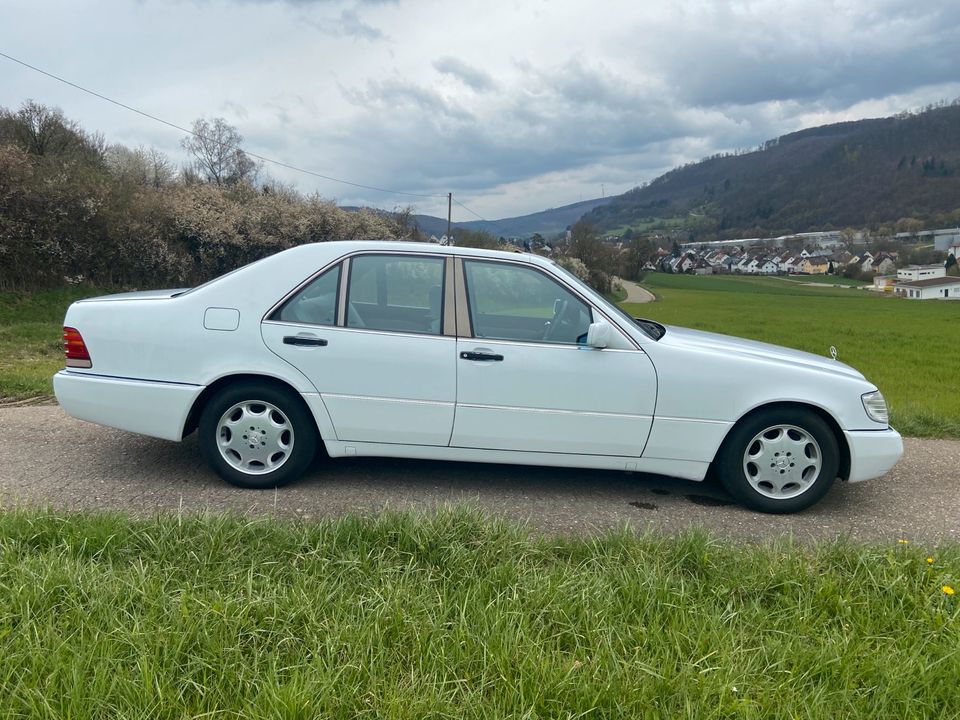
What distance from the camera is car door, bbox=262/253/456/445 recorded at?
163 inches

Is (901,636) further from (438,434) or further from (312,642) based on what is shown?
(438,434)

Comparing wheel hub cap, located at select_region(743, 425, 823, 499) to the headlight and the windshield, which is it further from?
the windshield

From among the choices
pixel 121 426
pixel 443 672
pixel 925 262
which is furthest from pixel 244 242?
pixel 925 262

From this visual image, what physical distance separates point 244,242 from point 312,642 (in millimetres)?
21471

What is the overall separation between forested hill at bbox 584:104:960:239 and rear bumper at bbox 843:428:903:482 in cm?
11736

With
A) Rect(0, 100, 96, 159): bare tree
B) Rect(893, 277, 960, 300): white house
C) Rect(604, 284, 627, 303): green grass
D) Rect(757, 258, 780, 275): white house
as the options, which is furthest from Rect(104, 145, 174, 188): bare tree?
Rect(757, 258, 780, 275): white house

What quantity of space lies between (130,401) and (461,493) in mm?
2203

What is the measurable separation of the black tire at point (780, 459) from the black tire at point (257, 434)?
2.70 metres

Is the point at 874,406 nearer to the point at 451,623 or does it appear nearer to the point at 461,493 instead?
the point at 461,493

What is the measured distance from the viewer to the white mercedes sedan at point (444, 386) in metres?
4.13

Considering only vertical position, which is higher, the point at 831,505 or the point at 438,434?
the point at 438,434

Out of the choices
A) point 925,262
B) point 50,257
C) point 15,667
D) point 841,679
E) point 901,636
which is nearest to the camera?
point 15,667

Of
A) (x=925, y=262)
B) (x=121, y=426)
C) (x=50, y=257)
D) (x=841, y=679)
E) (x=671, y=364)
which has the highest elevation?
(x=925, y=262)

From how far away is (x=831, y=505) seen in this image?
446cm
